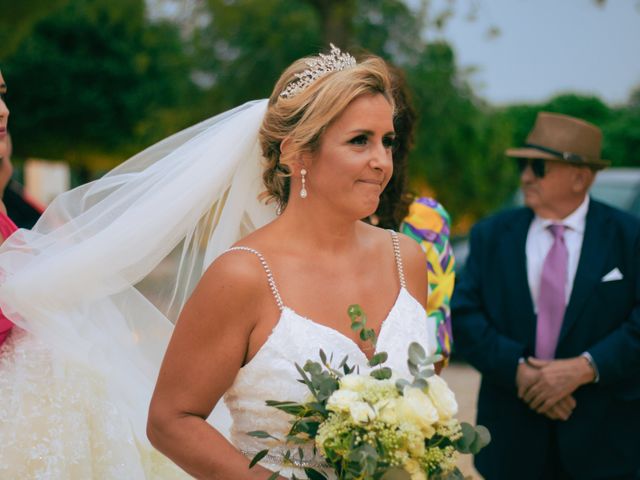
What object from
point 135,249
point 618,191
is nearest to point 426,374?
point 135,249

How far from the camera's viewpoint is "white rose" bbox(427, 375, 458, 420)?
2371 mm

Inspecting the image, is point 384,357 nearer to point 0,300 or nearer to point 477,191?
point 0,300

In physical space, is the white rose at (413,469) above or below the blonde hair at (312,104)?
below

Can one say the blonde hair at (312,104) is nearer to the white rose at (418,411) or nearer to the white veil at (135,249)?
the white veil at (135,249)

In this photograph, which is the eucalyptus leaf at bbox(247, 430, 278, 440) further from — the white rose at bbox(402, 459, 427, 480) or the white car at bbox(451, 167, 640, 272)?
the white car at bbox(451, 167, 640, 272)

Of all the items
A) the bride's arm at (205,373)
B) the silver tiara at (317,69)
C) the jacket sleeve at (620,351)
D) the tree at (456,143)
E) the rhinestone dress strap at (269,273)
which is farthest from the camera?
the tree at (456,143)

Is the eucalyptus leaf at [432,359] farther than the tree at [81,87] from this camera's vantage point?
No

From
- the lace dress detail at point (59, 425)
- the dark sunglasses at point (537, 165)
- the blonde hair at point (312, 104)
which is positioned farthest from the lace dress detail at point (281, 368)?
the dark sunglasses at point (537, 165)

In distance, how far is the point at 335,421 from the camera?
2324 millimetres

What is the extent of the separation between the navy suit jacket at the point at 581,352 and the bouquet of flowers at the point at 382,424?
2046 millimetres

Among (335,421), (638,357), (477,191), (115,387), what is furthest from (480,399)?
(477,191)

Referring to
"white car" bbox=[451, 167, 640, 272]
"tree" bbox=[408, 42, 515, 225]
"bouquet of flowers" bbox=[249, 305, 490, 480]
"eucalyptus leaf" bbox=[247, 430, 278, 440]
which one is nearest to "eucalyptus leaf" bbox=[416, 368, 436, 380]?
"bouquet of flowers" bbox=[249, 305, 490, 480]

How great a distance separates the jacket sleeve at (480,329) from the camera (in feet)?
14.4

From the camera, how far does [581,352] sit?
4371mm
